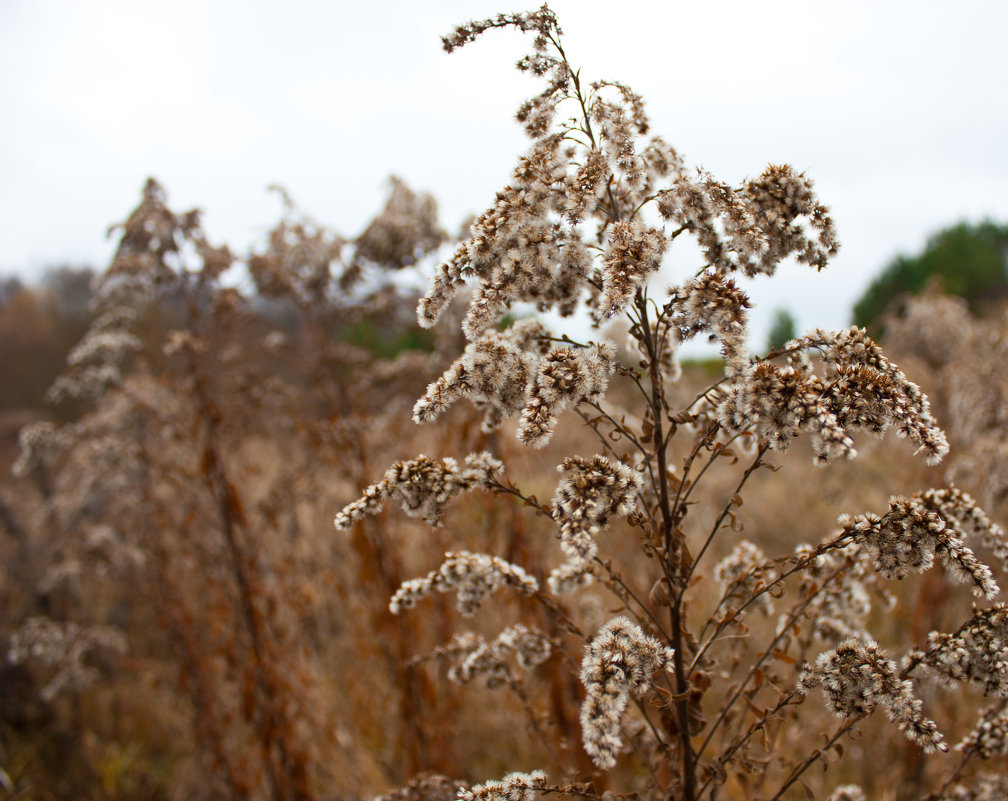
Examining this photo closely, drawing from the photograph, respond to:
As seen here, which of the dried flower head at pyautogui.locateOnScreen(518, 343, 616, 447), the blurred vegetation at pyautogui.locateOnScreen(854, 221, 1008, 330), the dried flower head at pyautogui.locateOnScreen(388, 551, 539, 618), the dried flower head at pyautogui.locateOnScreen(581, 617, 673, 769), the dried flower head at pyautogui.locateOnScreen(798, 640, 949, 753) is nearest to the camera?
the dried flower head at pyautogui.locateOnScreen(581, 617, 673, 769)

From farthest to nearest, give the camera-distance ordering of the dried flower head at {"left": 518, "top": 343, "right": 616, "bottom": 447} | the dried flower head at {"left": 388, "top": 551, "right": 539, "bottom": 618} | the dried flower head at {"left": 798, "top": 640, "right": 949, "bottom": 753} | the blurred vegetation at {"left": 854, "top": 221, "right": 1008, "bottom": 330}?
the blurred vegetation at {"left": 854, "top": 221, "right": 1008, "bottom": 330}, the dried flower head at {"left": 388, "top": 551, "right": 539, "bottom": 618}, the dried flower head at {"left": 798, "top": 640, "right": 949, "bottom": 753}, the dried flower head at {"left": 518, "top": 343, "right": 616, "bottom": 447}

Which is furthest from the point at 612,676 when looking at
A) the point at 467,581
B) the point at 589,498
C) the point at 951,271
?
the point at 951,271

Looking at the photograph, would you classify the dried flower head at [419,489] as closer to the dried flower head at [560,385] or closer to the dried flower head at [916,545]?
the dried flower head at [560,385]

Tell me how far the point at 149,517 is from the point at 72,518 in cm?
200

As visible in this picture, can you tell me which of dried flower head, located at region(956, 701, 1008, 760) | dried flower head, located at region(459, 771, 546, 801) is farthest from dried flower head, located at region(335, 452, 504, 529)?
dried flower head, located at region(956, 701, 1008, 760)

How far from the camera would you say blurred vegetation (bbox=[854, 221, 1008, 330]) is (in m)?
24.6

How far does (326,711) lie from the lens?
4555 mm

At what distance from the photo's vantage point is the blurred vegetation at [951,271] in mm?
24562

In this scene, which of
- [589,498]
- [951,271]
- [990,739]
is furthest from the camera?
[951,271]

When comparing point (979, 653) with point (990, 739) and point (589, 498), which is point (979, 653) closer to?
point (990, 739)

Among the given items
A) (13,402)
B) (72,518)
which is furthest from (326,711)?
(13,402)

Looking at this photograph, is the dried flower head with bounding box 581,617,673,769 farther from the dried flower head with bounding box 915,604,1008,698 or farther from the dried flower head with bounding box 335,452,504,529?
the dried flower head with bounding box 915,604,1008,698

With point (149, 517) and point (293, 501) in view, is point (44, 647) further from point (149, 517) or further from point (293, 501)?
point (293, 501)

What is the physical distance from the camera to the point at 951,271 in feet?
84.1
